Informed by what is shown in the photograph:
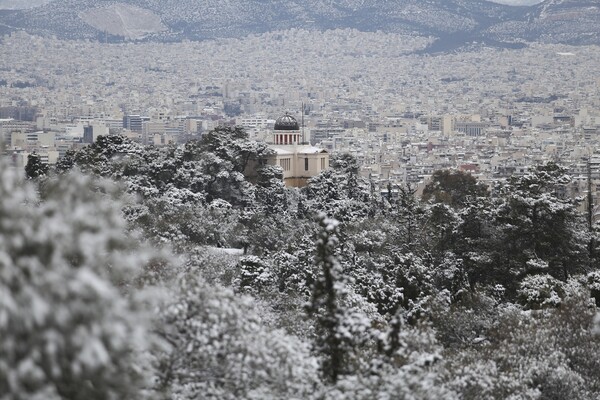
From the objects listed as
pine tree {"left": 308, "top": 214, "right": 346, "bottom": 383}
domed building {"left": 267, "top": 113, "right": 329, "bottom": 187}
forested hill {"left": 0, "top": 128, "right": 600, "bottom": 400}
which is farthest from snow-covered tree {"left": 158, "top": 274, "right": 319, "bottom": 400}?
domed building {"left": 267, "top": 113, "right": 329, "bottom": 187}

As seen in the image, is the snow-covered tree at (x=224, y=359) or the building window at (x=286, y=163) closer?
the snow-covered tree at (x=224, y=359)

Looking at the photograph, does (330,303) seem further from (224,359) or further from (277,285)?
(277,285)

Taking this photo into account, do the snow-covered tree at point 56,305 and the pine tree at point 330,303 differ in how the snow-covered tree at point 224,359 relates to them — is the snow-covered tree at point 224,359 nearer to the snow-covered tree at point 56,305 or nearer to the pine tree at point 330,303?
the pine tree at point 330,303

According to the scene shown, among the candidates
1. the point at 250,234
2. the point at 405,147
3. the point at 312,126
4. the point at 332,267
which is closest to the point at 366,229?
the point at 250,234

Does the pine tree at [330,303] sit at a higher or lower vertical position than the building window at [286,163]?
higher

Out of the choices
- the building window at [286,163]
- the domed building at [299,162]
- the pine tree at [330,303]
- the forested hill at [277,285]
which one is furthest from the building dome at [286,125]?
the pine tree at [330,303]

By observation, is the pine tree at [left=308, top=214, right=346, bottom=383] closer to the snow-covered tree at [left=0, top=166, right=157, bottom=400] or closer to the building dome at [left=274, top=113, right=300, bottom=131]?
the snow-covered tree at [left=0, top=166, right=157, bottom=400]

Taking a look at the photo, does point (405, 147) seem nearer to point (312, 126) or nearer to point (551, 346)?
point (312, 126)

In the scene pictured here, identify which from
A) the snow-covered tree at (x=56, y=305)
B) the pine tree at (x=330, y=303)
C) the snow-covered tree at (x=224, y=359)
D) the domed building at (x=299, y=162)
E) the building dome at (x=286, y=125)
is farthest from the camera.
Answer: the building dome at (x=286, y=125)
